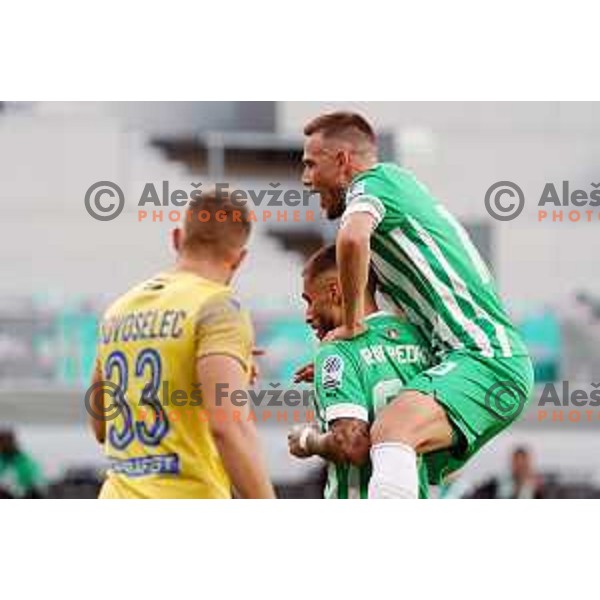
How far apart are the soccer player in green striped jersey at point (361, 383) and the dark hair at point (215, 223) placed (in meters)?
0.44

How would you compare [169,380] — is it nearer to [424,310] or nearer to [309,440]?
[309,440]

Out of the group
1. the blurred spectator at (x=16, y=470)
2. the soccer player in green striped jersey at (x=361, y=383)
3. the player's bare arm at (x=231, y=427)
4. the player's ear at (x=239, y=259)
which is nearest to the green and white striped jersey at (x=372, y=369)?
the soccer player in green striped jersey at (x=361, y=383)

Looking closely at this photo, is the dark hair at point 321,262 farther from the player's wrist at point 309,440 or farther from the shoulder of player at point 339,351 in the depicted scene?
the player's wrist at point 309,440

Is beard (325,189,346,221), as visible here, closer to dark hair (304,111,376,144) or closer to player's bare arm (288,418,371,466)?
dark hair (304,111,376,144)

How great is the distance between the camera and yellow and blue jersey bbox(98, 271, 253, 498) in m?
4.52

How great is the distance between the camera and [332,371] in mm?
4645

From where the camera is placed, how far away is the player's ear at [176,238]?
16.2 feet

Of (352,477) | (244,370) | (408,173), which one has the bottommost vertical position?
(352,477)

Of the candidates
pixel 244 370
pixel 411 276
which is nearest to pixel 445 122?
pixel 411 276

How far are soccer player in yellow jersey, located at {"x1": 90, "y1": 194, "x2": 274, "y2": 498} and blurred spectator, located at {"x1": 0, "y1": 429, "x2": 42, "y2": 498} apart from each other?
58 cm

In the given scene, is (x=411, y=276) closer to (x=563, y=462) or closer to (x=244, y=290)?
(x=244, y=290)

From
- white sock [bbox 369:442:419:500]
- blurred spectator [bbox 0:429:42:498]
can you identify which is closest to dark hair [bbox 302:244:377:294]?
white sock [bbox 369:442:419:500]

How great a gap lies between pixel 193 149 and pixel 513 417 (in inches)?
53.1

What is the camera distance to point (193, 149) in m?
5.04
